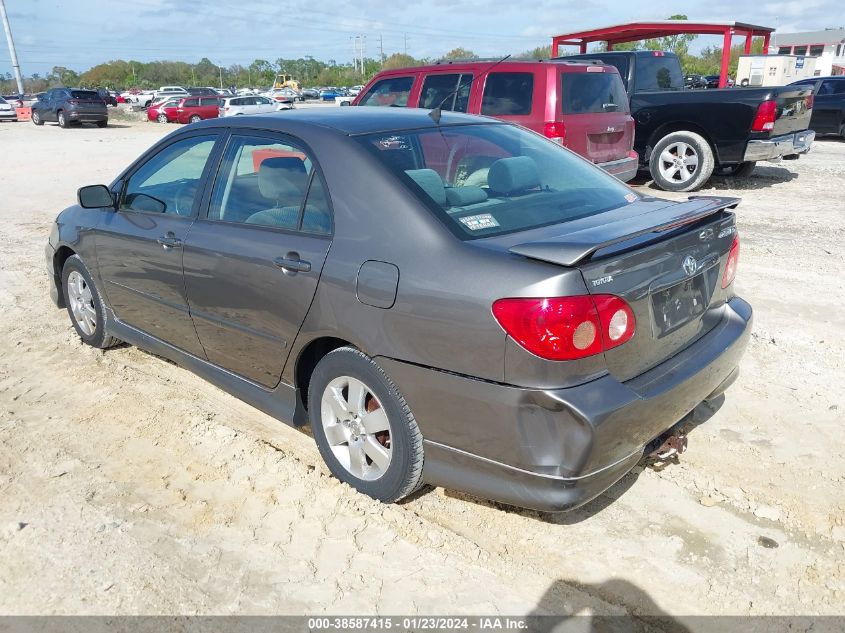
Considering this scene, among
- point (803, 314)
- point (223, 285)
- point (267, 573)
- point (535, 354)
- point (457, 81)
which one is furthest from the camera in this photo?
point (457, 81)

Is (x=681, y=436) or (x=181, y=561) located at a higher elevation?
(x=681, y=436)

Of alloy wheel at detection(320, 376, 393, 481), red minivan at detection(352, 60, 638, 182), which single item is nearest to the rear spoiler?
alloy wheel at detection(320, 376, 393, 481)

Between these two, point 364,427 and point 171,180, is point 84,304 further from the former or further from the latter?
point 364,427

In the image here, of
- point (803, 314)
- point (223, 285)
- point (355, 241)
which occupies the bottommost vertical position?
point (803, 314)

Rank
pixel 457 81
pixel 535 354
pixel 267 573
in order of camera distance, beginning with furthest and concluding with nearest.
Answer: pixel 457 81, pixel 267 573, pixel 535 354

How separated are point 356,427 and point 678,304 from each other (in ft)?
4.75

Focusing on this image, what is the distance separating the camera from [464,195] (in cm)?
308

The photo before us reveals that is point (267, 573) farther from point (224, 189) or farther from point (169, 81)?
point (169, 81)

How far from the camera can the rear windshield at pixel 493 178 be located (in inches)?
116

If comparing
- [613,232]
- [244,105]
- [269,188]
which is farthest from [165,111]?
[613,232]

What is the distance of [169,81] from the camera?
98.2 metres

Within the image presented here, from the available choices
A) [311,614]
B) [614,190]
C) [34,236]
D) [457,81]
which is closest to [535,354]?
[311,614]

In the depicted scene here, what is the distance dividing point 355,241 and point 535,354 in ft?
3.08

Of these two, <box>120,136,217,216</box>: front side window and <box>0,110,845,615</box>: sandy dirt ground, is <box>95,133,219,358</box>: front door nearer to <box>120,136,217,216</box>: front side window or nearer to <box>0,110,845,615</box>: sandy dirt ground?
<box>120,136,217,216</box>: front side window
